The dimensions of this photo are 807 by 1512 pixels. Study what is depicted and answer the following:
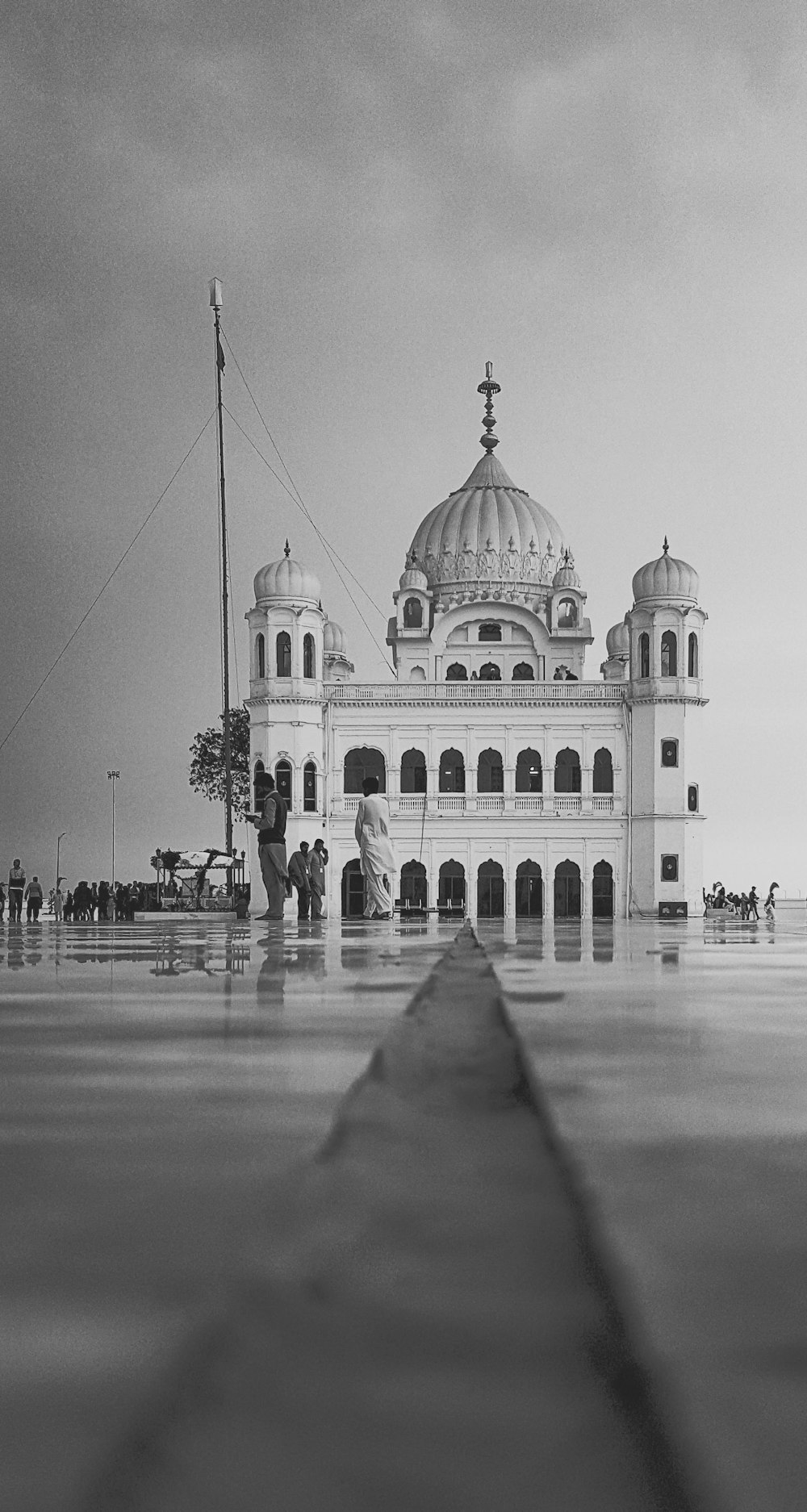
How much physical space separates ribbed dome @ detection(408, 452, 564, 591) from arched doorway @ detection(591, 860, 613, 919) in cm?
1278

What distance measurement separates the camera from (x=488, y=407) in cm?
5869

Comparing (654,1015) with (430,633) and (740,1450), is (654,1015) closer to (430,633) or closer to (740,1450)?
(740,1450)

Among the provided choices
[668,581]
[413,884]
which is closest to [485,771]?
[413,884]

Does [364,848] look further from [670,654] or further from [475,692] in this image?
[670,654]

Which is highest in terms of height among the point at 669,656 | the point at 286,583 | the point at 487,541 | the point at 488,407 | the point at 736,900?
the point at 488,407

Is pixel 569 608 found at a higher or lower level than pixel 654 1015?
higher

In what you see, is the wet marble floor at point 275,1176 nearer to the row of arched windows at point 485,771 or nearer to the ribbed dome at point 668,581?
the row of arched windows at point 485,771

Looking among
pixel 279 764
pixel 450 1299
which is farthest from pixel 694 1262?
pixel 279 764

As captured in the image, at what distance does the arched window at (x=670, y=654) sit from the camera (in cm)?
4216

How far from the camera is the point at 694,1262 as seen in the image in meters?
0.53

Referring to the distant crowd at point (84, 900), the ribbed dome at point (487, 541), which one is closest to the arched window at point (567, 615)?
the ribbed dome at point (487, 541)

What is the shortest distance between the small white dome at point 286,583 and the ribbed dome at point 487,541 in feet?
25.1

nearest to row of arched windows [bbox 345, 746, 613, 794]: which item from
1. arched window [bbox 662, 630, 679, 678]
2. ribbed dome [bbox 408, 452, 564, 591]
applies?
arched window [bbox 662, 630, 679, 678]

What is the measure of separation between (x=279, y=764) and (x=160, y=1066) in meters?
39.8
